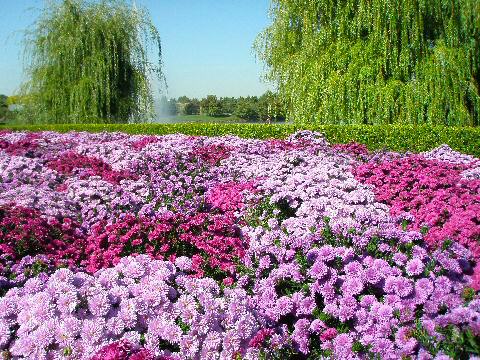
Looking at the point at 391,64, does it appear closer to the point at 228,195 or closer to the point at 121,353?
the point at 228,195

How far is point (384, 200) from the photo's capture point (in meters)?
5.70

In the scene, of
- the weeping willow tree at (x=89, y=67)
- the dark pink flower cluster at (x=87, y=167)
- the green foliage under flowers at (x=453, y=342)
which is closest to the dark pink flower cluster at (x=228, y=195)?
the dark pink flower cluster at (x=87, y=167)

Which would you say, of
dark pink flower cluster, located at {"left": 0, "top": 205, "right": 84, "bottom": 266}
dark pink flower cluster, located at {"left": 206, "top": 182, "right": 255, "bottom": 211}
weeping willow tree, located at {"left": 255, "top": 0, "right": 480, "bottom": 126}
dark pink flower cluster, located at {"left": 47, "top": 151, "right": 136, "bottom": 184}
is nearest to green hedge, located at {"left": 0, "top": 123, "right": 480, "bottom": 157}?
weeping willow tree, located at {"left": 255, "top": 0, "right": 480, "bottom": 126}

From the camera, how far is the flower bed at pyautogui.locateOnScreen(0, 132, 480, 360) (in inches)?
105

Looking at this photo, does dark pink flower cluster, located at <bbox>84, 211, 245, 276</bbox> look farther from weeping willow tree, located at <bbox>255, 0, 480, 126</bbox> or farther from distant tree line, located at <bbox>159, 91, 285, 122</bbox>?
distant tree line, located at <bbox>159, 91, 285, 122</bbox>

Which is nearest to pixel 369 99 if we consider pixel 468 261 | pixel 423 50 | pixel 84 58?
pixel 423 50

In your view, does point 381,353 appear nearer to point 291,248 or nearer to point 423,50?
point 291,248

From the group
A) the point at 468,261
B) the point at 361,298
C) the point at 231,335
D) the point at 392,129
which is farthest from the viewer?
the point at 392,129

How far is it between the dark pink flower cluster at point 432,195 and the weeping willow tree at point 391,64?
5992 mm

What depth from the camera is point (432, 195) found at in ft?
17.5

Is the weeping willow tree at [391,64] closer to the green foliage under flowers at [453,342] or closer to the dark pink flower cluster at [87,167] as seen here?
the dark pink flower cluster at [87,167]

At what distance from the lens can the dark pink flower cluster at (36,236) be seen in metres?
4.34

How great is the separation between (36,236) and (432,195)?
4.40 meters

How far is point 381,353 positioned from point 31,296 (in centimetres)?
221
